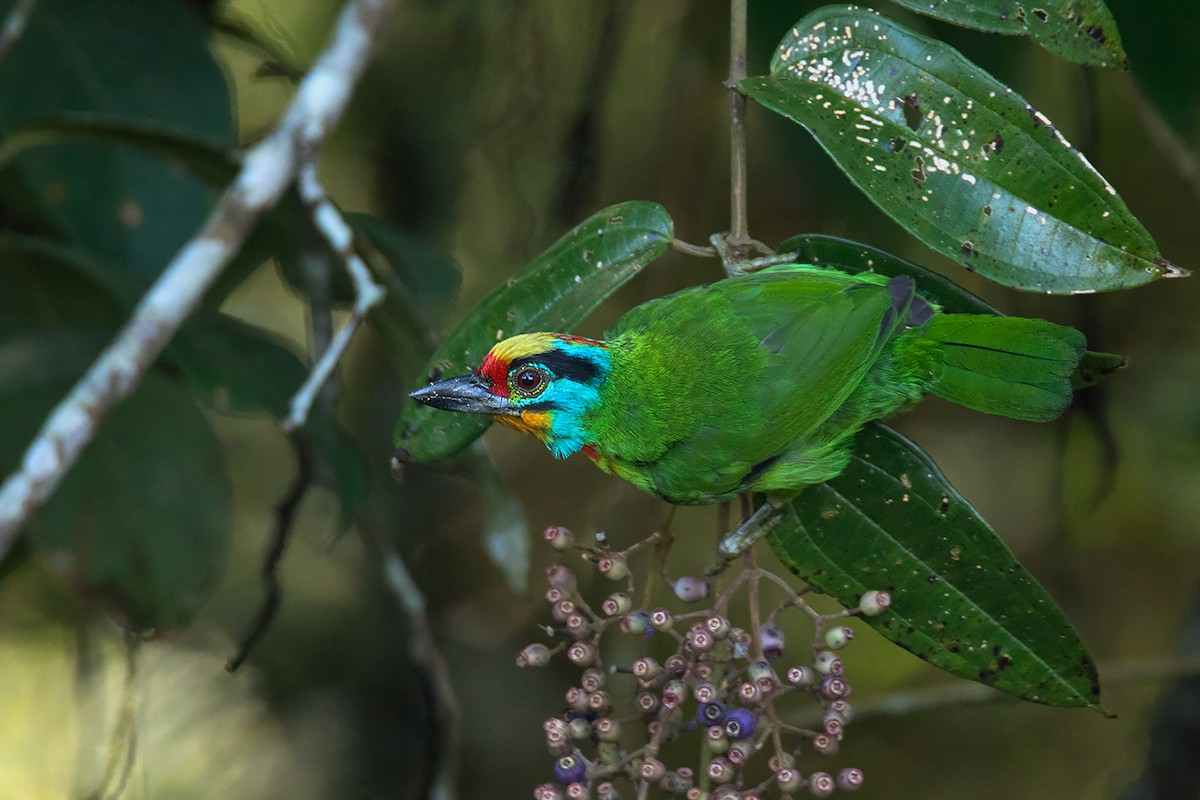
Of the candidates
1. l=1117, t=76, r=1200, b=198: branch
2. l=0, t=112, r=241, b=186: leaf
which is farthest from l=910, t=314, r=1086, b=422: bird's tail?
l=0, t=112, r=241, b=186: leaf

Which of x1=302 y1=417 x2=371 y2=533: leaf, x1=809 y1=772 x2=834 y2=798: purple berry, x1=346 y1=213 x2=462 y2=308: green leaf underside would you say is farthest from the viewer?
x1=346 y1=213 x2=462 y2=308: green leaf underside

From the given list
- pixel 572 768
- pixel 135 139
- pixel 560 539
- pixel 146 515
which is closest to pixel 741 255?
pixel 560 539

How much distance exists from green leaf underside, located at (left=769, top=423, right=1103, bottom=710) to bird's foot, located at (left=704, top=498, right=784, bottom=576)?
25mm

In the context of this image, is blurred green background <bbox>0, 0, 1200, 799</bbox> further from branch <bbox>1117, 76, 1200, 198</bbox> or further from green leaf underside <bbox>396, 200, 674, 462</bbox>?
green leaf underside <bbox>396, 200, 674, 462</bbox>

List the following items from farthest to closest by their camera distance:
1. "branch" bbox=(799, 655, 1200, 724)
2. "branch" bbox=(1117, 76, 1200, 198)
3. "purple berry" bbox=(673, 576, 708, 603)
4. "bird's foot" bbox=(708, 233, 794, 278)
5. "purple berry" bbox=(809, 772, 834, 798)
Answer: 1. "branch" bbox=(799, 655, 1200, 724)
2. "branch" bbox=(1117, 76, 1200, 198)
3. "bird's foot" bbox=(708, 233, 794, 278)
4. "purple berry" bbox=(673, 576, 708, 603)
5. "purple berry" bbox=(809, 772, 834, 798)

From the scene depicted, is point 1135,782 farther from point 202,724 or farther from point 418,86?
point 418,86

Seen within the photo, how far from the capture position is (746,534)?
186 cm

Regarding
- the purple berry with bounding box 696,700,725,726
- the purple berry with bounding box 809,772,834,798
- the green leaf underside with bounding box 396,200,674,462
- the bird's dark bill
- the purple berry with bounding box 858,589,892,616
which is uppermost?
the green leaf underside with bounding box 396,200,674,462

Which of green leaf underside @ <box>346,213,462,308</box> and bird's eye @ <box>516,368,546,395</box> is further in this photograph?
green leaf underside @ <box>346,213,462,308</box>

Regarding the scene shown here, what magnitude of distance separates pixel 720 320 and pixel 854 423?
29cm

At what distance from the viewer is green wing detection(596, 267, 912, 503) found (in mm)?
1925

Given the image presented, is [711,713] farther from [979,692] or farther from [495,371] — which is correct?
[979,692]

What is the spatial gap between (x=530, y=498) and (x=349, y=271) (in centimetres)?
186

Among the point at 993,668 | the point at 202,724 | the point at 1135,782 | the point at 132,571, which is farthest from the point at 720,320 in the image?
the point at 202,724
